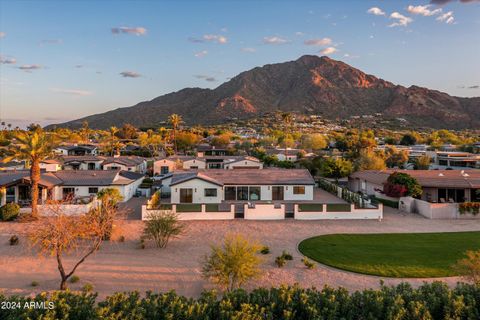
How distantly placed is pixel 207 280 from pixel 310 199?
74.6 feet

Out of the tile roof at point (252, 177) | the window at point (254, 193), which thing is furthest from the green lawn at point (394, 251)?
the window at point (254, 193)

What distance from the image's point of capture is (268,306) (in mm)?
10828

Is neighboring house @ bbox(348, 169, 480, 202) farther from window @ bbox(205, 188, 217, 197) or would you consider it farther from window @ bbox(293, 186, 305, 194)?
window @ bbox(205, 188, 217, 197)

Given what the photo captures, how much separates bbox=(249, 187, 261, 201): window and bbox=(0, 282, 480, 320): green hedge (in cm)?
2507

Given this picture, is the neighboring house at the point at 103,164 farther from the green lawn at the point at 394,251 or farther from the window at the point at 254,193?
the green lawn at the point at 394,251

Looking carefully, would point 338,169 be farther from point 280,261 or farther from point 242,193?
point 280,261

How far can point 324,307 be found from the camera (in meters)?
10.8

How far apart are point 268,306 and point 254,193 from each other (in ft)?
85.1

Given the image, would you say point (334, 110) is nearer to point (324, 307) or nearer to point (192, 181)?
point (192, 181)

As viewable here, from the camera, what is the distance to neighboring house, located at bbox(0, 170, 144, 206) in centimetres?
3238

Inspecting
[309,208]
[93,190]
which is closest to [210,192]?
[309,208]

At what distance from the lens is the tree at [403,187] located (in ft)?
109

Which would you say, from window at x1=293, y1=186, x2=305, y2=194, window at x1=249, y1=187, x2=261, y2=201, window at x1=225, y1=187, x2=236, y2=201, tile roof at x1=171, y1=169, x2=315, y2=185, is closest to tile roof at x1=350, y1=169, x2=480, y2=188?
tile roof at x1=171, y1=169, x2=315, y2=185

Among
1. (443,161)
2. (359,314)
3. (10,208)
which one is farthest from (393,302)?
(443,161)
